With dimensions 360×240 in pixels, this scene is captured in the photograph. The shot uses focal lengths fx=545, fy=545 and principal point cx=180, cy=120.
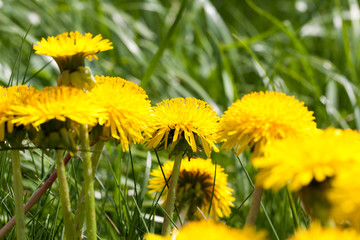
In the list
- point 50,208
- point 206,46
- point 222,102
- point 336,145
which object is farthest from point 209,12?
point 336,145

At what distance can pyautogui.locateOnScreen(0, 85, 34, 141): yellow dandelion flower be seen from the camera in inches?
28.5

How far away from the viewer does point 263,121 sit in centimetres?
72

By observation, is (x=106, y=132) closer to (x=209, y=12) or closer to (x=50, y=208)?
(x=50, y=208)

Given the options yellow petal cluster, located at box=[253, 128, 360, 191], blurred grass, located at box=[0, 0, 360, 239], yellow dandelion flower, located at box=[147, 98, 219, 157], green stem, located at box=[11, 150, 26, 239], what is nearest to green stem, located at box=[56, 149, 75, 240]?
green stem, located at box=[11, 150, 26, 239]

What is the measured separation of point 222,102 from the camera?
2227 mm

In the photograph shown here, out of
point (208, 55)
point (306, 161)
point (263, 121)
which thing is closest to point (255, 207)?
point (263, 121)

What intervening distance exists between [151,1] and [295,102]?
7.26ft

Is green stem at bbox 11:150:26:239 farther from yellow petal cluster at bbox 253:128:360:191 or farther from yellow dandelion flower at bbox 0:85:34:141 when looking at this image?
yellow petal cluster at bbox 253:128:360:191

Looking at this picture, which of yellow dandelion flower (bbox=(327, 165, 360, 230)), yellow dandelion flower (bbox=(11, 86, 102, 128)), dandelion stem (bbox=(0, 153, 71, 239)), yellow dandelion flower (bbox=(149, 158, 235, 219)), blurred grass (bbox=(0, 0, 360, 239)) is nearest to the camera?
yellow dandelion flower (bbox=(327, 165, 360, 230))

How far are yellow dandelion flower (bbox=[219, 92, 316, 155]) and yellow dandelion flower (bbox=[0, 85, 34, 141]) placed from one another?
286 millimetres

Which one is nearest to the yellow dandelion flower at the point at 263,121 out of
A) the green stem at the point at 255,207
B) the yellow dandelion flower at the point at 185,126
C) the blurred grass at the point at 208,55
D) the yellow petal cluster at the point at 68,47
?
the green stem at the point at 255,207

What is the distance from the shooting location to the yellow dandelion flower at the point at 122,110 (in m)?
0.77

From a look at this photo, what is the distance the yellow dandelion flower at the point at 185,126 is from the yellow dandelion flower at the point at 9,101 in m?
0.21

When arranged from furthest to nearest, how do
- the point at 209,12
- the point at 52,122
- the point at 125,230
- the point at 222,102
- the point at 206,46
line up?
1. the point at 206,46
2. the point at 209,12
3. the point at 222,102
4. the point at 125,230
5. the point at 52,122
